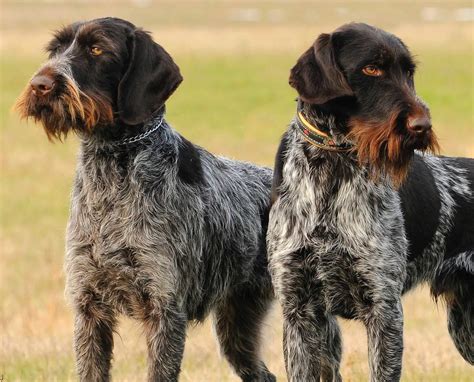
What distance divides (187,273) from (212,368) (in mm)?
2392

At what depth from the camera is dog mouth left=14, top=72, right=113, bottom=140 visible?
22.8 feet

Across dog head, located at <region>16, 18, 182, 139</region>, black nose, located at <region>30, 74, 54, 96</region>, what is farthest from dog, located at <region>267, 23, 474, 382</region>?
black nose, located at <region>30, 74, 54, 96</region>

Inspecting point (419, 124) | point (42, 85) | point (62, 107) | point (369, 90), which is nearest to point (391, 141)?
point (419, 124)

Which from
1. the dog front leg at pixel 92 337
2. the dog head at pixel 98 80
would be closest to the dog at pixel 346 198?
the dog head at pixel 98 80

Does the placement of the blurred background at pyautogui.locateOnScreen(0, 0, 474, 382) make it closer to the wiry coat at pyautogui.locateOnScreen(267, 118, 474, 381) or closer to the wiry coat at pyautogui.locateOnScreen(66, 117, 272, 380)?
the wiry coat at pyautogui.locateOnScreen(66, 117, 272, 380)

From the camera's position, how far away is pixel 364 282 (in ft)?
22.9

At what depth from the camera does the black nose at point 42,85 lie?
6926 millimetres

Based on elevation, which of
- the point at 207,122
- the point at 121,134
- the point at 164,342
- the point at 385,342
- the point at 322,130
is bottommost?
the point at 207,122

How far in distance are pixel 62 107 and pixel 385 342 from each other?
7.44 feet

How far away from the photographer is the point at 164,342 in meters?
7.20

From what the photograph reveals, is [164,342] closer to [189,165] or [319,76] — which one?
[189,165]

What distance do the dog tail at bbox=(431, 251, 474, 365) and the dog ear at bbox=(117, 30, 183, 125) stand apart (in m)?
2.14

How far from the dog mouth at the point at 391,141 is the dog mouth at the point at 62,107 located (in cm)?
147

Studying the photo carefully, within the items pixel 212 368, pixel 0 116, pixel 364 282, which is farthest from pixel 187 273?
pixel 0 116
